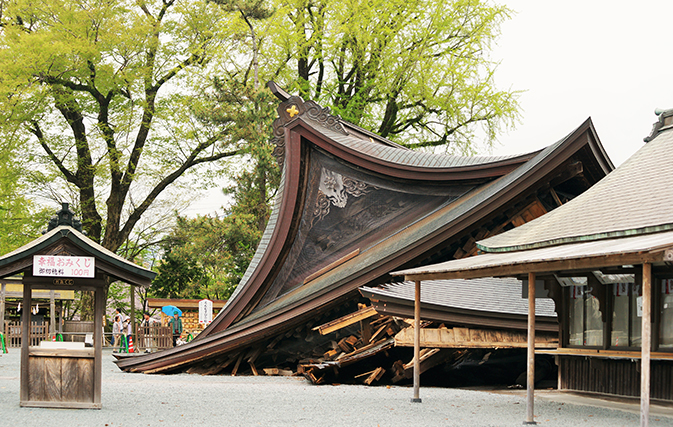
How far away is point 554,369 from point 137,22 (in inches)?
865

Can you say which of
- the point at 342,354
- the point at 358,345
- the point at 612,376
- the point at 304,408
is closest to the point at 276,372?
the point at 342,354

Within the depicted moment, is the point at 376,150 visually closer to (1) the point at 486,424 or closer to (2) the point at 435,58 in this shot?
(1) the point at 486,424

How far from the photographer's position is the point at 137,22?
26453mm

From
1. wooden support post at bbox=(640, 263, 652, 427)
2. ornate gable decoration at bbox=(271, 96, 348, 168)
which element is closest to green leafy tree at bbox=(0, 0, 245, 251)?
ornate gable decoration at bbox=(271, 96, 348, 168)

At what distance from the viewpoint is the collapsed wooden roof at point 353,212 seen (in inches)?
435

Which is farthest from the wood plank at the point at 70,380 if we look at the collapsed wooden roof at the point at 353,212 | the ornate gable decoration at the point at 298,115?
the ornate gable decoration at the point at 298,115

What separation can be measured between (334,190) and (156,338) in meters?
9.38

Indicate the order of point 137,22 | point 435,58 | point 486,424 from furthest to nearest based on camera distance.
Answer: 1. point 435,58
2. point 137,22
3. point 486,424

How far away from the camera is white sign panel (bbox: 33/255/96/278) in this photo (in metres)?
7.28

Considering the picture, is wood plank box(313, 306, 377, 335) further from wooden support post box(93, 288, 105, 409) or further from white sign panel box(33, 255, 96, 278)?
white sign panel box(33, 255, 96, 278)

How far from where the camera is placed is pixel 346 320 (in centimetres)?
1123

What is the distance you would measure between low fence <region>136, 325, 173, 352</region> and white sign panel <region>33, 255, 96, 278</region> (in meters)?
12.4

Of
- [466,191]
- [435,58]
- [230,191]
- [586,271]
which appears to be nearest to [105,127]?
[230,191]

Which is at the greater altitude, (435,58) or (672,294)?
(435,58)
